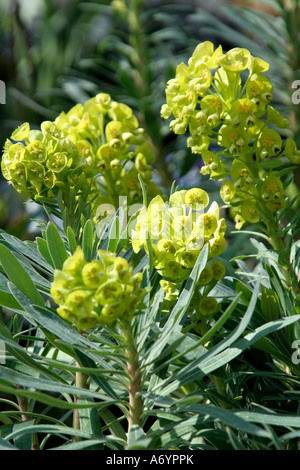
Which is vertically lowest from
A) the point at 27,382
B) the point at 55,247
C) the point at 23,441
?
the point at 23,441

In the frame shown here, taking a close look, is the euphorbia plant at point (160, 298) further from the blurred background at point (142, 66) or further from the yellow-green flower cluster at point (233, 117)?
the blurred background at point (142, 66)

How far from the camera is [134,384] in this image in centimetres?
68

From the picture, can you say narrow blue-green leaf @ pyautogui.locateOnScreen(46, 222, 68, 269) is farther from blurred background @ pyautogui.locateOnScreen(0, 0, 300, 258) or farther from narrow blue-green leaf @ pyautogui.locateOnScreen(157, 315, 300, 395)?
blurred background @ pyautogui.locateOnScreen(0, 0, 300, 258)

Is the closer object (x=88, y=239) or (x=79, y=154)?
(x=88, y=239)

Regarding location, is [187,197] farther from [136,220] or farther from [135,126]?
[135,126]

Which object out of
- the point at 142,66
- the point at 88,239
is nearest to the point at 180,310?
the point at 88,239

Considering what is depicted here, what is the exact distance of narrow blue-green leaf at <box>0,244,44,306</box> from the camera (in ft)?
2.34

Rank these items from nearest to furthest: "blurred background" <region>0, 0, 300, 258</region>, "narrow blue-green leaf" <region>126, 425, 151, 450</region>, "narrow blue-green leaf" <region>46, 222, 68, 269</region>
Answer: "narrow blue-green leaf" <region>126, 425, 151, 450</region>
"narrow blue-green leaf" <region>46, 222, 68, 269</region>
"blurred background" <region>0, 0, 300, 258</region>

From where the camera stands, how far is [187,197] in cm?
75

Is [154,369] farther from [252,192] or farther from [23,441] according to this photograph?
[252,192]

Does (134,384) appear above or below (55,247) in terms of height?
below

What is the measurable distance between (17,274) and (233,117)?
1.31ft

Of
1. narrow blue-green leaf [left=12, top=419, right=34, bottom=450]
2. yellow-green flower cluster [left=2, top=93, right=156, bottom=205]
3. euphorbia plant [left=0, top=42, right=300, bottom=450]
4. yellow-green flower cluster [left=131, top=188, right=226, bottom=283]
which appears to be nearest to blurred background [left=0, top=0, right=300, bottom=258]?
yellow-green flower cluster [left=2, top=93, right=156, bottom=205]

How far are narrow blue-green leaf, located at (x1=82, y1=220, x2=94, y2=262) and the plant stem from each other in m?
0.15
